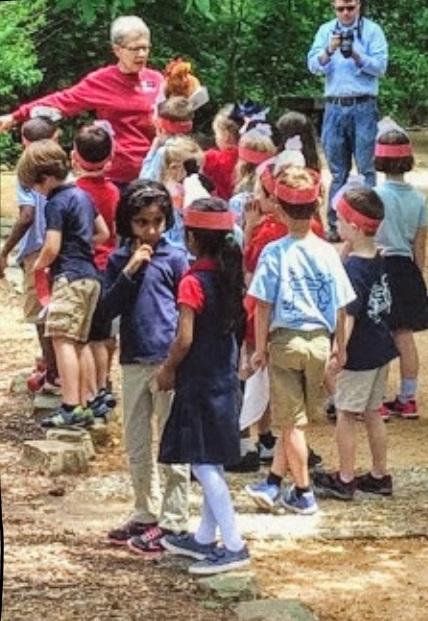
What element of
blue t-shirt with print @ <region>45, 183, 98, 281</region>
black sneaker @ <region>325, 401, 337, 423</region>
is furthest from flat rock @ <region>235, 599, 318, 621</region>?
black sneaker @ <region>325, 401, 337, 423</region>

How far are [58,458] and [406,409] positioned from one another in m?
2.18

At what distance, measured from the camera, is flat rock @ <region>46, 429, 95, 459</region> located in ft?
23.7

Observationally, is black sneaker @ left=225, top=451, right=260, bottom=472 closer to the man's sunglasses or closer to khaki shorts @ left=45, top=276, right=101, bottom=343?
khaki shorts @ left=45, top=276, right=101, bottom=343

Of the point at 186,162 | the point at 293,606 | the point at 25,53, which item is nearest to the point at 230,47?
the point at 25,53

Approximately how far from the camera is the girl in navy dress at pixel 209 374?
5.58 meters

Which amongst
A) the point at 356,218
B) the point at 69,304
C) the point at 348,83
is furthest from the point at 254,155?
the point at 348,83

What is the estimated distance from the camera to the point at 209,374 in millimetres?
5633

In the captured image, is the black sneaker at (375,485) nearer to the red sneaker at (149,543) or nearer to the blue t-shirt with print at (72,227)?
the red sneaker at (149,543)

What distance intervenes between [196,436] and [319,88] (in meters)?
13.1

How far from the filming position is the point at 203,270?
5648 mm

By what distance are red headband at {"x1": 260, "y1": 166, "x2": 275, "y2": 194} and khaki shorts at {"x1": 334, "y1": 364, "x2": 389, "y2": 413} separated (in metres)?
0.85

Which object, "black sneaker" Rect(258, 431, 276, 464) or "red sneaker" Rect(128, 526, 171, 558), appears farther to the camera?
"black sneaker" Rect(258, 431, 276, 464)

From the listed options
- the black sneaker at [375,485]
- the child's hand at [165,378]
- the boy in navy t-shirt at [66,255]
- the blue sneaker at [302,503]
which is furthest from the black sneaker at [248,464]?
the child's hand at [165,378]

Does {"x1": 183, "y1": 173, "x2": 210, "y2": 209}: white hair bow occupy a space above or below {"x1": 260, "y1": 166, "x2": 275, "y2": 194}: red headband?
below
